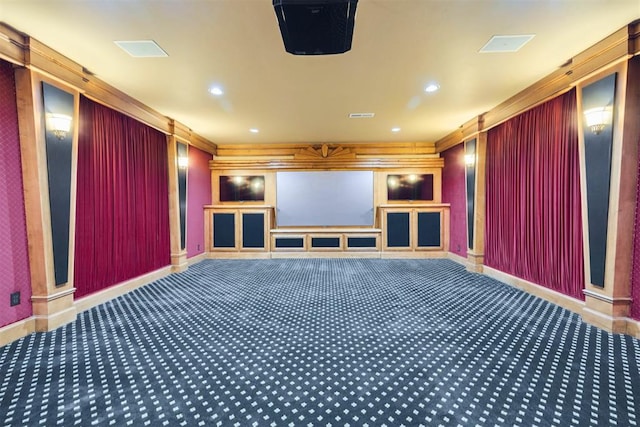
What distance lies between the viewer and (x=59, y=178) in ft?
9.09

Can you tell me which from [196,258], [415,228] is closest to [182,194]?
[196,258]

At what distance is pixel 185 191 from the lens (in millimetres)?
5262

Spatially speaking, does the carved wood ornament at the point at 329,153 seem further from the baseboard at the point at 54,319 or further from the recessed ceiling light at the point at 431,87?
the baseboard at the point at 54,319

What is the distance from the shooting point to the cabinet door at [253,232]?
6.48 meters

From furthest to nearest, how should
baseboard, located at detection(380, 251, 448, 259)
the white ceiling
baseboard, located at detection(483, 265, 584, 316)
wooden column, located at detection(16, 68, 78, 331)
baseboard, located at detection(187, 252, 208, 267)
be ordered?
1. baseboard, located at detection(380, 251, 448, 259)
2. baseboard, located at detection(187, 252, 208, 267)
3. baseboard, located at detection(483, 265, 584, 316)
4. wooden column, located at detection(16, 68, 78, 331)
5. the white ceiling

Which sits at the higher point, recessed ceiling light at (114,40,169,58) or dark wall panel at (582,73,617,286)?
recessed ceiling light at (114,40,169,58)

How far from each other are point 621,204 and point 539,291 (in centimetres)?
153

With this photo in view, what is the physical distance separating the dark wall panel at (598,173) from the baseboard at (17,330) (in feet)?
17.8

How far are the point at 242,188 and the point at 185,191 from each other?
163 cm

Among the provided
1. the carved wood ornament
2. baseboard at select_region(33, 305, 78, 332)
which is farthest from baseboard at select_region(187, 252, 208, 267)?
the carved wood ornament

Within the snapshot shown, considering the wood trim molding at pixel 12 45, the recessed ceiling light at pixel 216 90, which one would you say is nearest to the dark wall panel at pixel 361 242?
the recessed ceiling light at pixel 216 90

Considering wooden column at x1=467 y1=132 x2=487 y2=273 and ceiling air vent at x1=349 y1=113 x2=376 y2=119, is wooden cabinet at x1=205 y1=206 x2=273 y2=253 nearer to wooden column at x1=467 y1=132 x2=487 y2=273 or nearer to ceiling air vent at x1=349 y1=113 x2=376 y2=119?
Result: ceiling air vent at x1=349 y1=113 x2=376 y2=119

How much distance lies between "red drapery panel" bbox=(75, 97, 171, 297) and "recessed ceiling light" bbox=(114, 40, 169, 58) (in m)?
1.22

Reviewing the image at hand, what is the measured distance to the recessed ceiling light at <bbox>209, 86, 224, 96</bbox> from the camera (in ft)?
11.3
